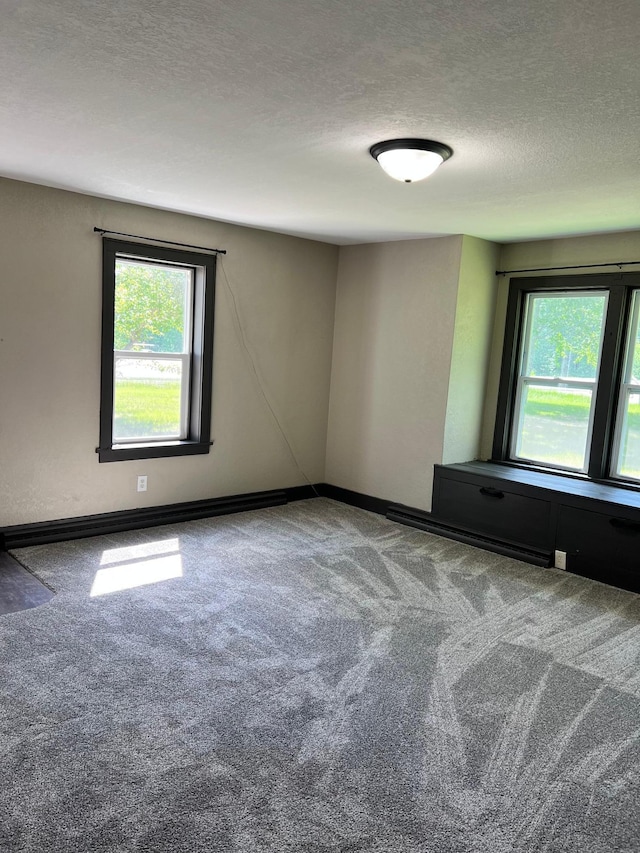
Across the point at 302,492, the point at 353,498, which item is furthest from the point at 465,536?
the point at 302,492

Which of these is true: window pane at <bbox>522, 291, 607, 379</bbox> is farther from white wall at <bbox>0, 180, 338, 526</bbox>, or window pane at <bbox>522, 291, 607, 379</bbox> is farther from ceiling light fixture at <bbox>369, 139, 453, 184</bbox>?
ceiling light fixture at <bbox>369, 139, 453, 184</bbox>

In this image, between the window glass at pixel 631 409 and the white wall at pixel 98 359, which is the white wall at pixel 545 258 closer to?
the window glass at pixel 631 409

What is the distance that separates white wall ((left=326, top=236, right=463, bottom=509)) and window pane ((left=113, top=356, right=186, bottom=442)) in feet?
5.27

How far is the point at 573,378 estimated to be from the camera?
496 cm

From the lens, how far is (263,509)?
219 inches

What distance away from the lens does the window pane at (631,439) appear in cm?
464

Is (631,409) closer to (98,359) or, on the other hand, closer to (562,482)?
(562,482)

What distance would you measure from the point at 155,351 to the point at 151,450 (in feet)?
2.48

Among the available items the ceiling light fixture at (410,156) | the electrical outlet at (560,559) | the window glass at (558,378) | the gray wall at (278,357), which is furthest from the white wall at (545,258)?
the ceiling light fixture at (410,156)

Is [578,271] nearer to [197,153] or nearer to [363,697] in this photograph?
[197,153]

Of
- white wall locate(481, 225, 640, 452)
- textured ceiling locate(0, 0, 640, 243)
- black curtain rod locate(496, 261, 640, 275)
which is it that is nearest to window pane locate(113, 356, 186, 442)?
textured ceiling locate(0, 0, 640, 243)

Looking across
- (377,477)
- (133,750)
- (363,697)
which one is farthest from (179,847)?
(377,477)

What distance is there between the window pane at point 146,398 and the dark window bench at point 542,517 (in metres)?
2.18

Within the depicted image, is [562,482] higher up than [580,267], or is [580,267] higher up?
[580,267]
